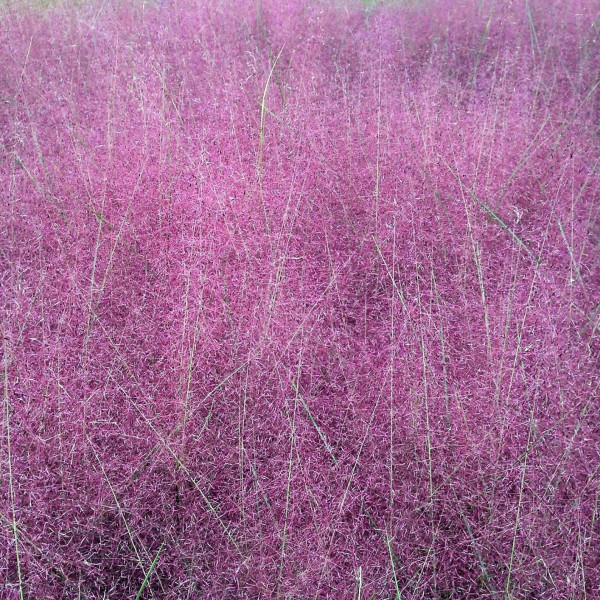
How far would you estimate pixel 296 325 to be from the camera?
1390 mm

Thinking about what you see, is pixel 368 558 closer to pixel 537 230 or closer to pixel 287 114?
pixel 537 230

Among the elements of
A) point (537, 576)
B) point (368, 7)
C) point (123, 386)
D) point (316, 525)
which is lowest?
point (537, 576)

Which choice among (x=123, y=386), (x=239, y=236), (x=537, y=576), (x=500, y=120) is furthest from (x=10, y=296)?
(x=500, y=120)

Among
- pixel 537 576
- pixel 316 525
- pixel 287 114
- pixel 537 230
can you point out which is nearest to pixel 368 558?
pixel 316 525

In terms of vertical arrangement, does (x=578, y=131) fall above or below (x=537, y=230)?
above

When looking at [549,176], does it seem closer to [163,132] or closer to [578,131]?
[578,131]

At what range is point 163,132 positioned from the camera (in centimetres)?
170

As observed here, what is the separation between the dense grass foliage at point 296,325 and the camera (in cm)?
121

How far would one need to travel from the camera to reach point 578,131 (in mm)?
1783

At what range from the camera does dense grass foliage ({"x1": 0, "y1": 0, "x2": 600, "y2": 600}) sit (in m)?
1.21

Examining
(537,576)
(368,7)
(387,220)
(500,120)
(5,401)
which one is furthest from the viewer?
(368,7)

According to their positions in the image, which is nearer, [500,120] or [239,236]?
[239,236]

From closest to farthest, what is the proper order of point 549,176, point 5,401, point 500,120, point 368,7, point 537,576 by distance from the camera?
point 537,576 → point 5,401 → point 549,176 → point 500,120 → point 368,7

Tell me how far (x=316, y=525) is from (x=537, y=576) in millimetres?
484
